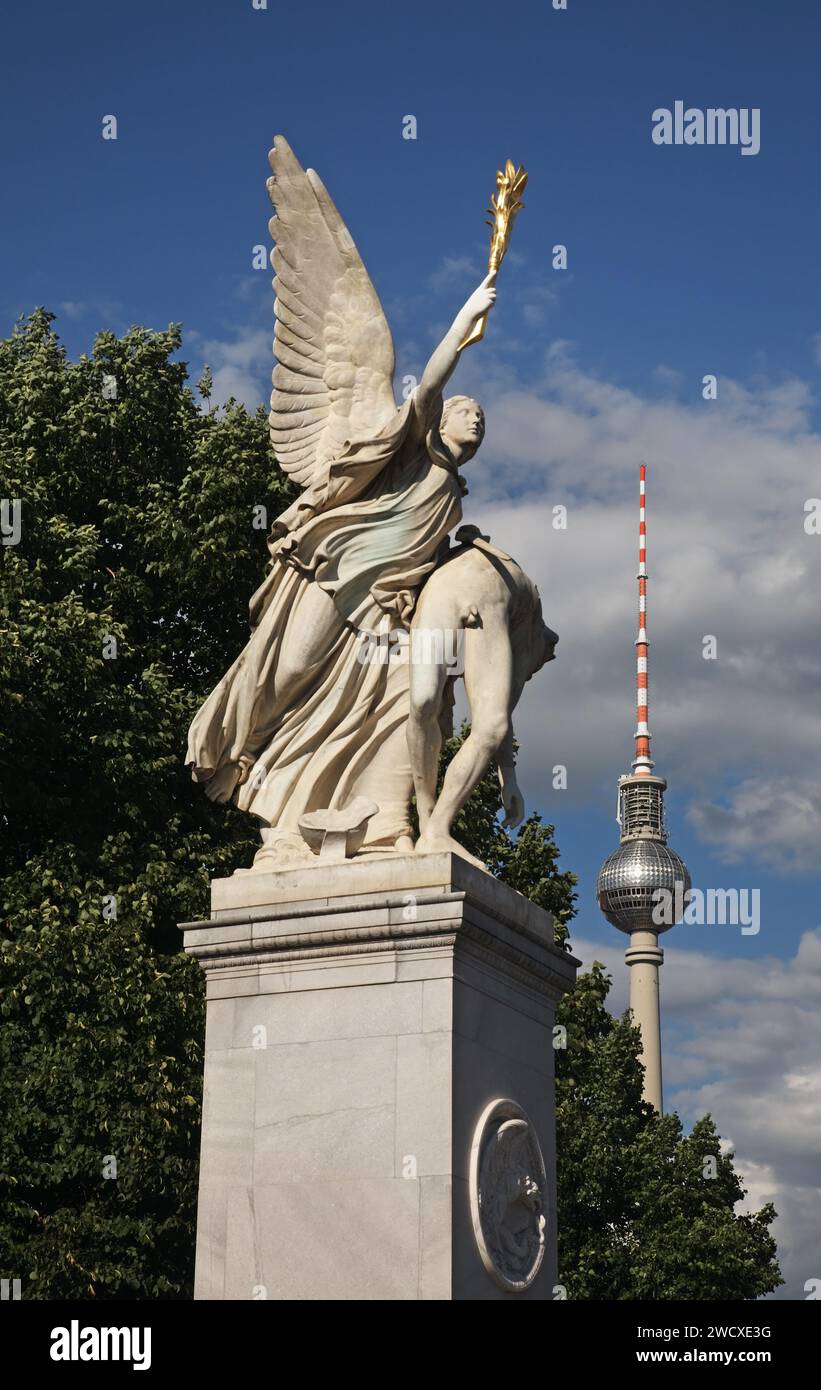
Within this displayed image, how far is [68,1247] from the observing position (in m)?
18.1

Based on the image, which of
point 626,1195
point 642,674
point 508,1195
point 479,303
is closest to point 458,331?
point 479,303

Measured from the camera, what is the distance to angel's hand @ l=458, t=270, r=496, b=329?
11469 millimetres

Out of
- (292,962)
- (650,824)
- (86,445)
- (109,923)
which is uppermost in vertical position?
(650,824)

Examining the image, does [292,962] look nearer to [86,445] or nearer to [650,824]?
[86,445]

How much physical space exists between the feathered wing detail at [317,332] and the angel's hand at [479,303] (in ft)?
4.22

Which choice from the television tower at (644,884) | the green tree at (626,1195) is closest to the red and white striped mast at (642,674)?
the television tower at (644,884)

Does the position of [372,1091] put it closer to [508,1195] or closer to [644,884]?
[508,1195]

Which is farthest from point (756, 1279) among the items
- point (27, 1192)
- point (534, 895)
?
point (27, 1192)

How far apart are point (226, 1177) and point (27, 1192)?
9050mm

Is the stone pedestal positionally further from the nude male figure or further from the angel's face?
the angel's face

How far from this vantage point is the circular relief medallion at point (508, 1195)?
33.6 ft

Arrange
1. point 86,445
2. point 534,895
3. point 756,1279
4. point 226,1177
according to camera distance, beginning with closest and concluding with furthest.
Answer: point 226,1177, point 86,445, point 534,895, point 756,1279

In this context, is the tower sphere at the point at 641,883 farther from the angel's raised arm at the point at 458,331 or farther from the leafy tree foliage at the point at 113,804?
the angel's raised arm at the point at 458,331
